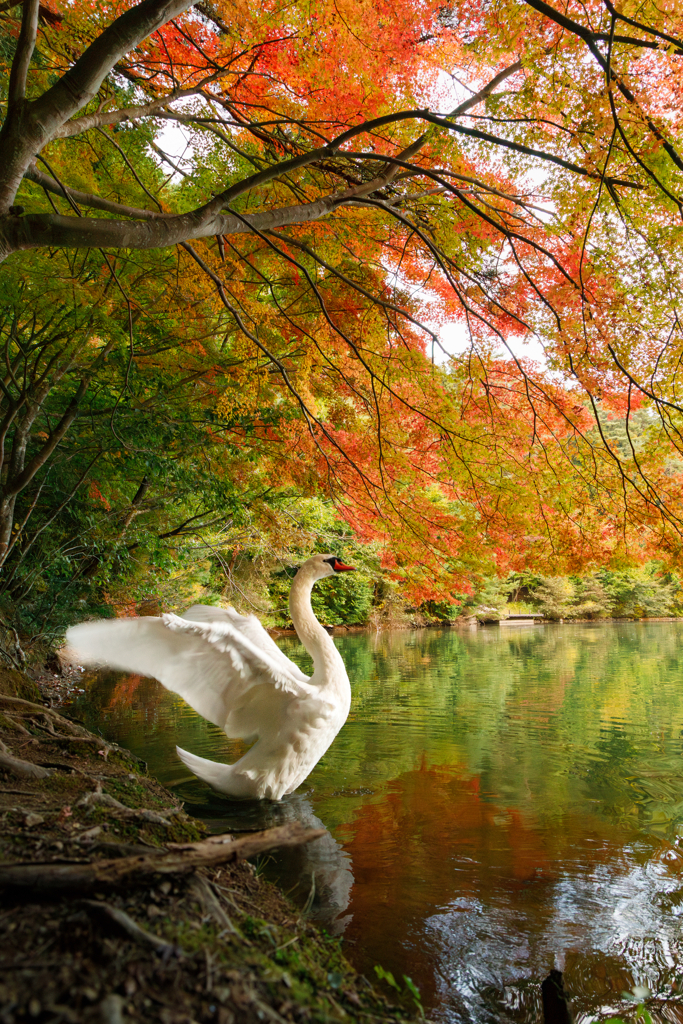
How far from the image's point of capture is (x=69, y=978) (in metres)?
1.14

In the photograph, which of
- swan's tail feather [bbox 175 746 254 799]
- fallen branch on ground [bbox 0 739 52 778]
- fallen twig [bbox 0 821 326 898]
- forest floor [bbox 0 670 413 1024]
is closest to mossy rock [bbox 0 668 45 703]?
swan's tail feather [bbox 175 746 254 799]

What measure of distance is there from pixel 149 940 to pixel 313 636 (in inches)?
137

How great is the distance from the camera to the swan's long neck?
4.50 m

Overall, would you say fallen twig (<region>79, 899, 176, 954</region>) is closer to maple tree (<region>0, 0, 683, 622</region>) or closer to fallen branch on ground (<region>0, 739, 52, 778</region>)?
fallen branch on ground (<region>0, 739, 52, 778</region>)

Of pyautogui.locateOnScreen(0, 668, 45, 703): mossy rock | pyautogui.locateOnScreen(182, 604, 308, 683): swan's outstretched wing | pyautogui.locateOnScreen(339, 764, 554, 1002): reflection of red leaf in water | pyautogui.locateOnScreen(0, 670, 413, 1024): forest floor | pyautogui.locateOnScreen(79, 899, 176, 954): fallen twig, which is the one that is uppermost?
pyautogui.locateOnScreen(182, 604, 308, 683): swan's outstretched wing

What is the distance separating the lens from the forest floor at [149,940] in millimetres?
1128

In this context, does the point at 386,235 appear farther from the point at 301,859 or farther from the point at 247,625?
the point at 301,859

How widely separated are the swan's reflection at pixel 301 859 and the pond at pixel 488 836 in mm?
15

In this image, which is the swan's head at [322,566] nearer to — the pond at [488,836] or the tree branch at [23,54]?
the pond at [488,836]

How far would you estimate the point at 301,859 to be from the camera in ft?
11.8

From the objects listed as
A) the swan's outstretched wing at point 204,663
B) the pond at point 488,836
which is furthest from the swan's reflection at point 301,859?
the swan's outstretched wing at point 204,663

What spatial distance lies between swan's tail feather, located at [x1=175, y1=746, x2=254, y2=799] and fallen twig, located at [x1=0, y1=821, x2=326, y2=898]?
2860 millimetres

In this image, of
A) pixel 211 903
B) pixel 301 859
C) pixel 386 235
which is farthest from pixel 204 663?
pixel 386 235

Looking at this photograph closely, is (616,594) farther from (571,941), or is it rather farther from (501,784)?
(571,941)
